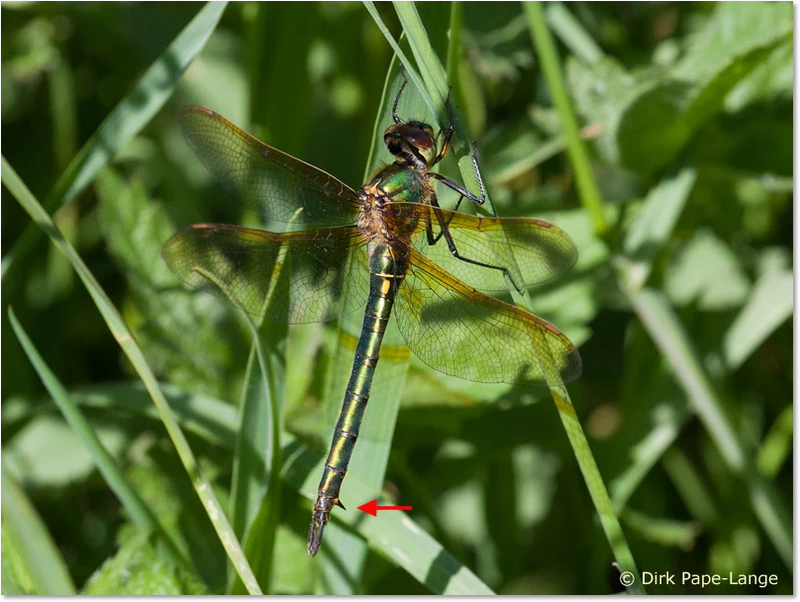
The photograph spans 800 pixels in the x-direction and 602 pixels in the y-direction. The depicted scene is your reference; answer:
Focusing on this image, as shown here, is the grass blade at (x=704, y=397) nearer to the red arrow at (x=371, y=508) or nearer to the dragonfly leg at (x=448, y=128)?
the dragonfly leg at (x=448, y=128)

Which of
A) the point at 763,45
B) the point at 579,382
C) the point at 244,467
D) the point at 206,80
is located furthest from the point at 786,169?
the point at 206,80

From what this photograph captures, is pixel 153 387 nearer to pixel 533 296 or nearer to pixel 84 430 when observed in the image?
pixel 84 430

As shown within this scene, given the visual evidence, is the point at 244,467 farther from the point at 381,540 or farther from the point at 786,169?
the point at 786,169

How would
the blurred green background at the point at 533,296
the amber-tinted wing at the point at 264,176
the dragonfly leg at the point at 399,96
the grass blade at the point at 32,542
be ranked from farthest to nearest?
the blurred green background at the point at 533,296
the amber-tinted wing at the point at 264,176
the dragonfly leg at the point at 399,96
the grass blade at the point at 32,542

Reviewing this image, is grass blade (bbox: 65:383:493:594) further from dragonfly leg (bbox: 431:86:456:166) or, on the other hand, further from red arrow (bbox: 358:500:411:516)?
dragonfly leg (bbox: 431:86:456:166)

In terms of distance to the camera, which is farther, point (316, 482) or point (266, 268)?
point (266, 268)

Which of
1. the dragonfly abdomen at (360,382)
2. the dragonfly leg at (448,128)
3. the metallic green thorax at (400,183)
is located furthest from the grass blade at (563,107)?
the dragonfly abdomen at (360,382)

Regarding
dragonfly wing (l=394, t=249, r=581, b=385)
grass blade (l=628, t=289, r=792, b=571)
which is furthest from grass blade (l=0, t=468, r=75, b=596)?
grass blade (l=628, t=289, r=792, b=571)

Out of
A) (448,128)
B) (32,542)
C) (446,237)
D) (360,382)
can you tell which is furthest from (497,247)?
(32,542)
